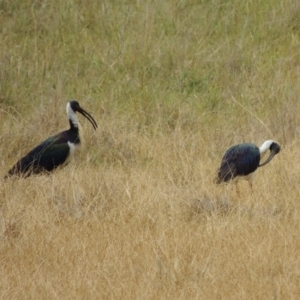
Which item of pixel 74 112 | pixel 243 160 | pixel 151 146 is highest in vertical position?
pixel 74 112

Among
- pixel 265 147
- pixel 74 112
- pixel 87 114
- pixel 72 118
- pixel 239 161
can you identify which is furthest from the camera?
pixel 87 114

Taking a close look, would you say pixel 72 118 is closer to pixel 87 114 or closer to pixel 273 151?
pixel 87 114

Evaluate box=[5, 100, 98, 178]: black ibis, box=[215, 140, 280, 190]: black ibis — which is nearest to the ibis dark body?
box=[215, 140, 280, 190]: black ibis

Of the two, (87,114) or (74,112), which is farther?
(87,114)

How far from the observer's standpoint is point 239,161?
8.63 metres

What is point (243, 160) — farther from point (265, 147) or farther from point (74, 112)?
point (74, 112)

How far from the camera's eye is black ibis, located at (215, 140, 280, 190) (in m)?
8.46

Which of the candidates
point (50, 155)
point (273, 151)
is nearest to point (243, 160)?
point (273, 151)

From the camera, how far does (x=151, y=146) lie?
945 cm

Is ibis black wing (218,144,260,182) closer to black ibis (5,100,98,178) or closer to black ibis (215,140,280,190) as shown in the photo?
black ibis (215,140,280,190)

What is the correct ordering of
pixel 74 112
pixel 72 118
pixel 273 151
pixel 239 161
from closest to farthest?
pixel 239 161, pixel 273 151, pixel 72 118, pixel 74 112

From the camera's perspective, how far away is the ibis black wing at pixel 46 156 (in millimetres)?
8895

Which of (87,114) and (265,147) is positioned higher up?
(87,114)

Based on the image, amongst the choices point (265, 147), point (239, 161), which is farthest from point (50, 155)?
point (265, 147)
